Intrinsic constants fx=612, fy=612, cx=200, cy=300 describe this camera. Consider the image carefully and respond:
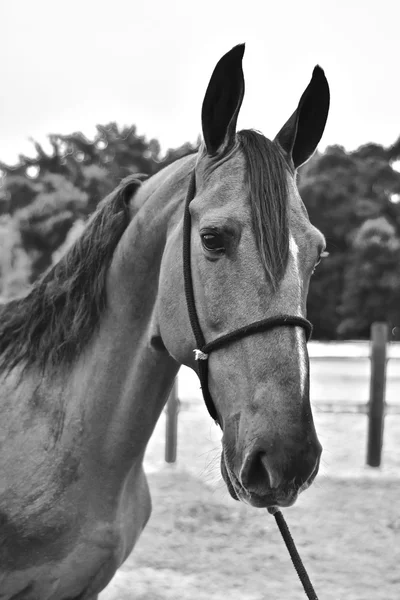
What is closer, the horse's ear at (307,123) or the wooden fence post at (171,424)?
the horse's ear at (307,123)

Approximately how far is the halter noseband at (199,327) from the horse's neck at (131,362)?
0.23m

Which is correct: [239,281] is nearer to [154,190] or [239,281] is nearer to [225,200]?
[225,200]

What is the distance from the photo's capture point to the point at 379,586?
14.0 ft

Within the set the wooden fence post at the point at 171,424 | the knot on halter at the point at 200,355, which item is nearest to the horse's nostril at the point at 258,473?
the knot on halter at the point at 200,355

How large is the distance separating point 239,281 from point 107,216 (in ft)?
2.41

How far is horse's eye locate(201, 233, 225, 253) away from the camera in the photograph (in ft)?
5.34

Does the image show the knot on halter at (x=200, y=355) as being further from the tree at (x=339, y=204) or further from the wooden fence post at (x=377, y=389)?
the tree at (x=339, y=204)

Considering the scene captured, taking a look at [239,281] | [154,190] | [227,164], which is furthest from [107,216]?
[239,281]

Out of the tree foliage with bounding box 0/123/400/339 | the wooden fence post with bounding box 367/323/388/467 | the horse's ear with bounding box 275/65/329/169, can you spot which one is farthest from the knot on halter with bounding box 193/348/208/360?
the tree foliage with bounding box 0/123/400/339

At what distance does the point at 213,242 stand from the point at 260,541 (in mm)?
4051

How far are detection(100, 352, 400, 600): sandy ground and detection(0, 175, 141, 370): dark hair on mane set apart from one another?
131 cm

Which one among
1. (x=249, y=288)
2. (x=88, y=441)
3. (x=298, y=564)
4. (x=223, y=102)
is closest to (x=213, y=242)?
(x=249, y=288)

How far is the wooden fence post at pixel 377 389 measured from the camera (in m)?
7.09

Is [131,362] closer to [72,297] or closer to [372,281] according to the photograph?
[72,297]
